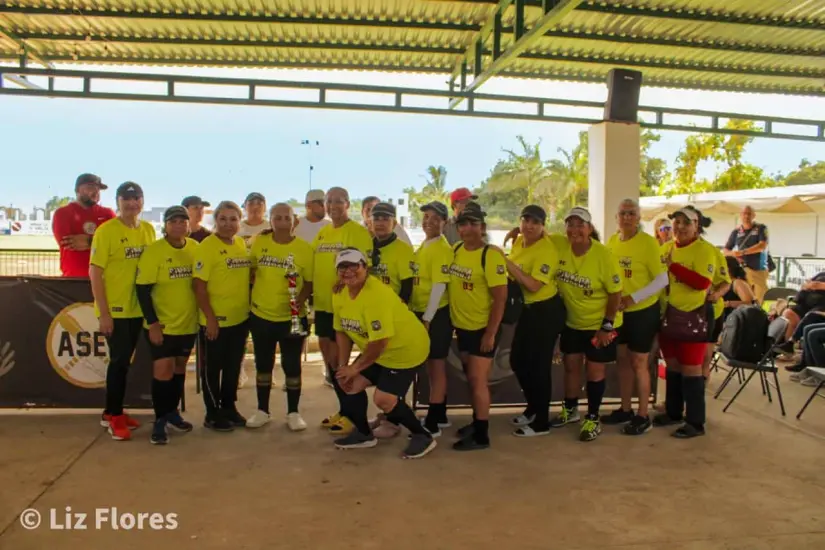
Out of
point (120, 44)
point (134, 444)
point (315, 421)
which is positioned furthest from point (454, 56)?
point (134, 444)

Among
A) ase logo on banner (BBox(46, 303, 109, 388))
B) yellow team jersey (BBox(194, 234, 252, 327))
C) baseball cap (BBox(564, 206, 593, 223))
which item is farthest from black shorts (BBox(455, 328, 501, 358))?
ase logo on banner (BBox(46, 303, 109, 388))

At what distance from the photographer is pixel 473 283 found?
4.54 m

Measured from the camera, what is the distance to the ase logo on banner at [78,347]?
5.20 meters

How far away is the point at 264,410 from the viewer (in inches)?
201

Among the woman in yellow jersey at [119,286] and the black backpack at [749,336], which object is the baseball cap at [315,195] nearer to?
the woman in yellow jersey at [119,286]

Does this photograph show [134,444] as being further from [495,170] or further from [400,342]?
[495,170]

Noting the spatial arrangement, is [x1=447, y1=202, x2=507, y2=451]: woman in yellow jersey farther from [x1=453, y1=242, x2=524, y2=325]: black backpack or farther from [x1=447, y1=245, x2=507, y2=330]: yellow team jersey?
[x1=453, y1=242, x2=524, y2=325]: black backpack

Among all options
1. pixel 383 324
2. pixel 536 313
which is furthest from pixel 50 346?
pixel 536 313

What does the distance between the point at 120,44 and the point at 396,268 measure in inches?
227

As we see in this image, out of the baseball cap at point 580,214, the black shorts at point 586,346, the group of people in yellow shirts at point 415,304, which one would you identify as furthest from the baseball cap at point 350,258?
the black shorts at point 586,346

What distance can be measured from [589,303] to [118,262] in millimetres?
3547

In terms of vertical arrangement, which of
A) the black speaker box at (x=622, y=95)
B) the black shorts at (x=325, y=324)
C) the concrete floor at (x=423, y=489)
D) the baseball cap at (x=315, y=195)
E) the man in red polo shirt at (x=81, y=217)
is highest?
the black speaker box at (x=622, y=95)

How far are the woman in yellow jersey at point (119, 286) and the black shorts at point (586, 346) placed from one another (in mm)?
3303

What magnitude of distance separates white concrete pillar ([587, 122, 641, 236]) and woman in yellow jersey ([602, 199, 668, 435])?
4.64 m
